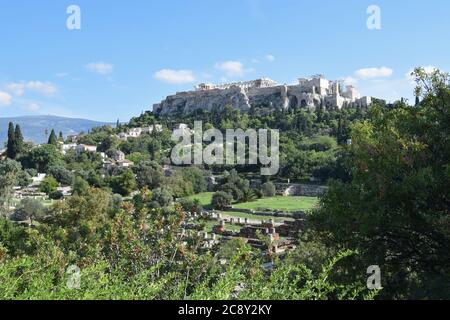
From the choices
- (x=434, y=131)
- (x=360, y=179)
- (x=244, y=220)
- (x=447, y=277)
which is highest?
(x=434, y=131)

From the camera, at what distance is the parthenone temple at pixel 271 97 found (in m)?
82.3

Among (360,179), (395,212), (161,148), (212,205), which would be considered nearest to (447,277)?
(395,212)

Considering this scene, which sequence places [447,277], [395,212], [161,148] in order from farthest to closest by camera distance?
[161,148]
[395,212]
[447,277]

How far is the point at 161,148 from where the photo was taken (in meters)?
62.8

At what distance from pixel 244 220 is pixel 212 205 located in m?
7.18

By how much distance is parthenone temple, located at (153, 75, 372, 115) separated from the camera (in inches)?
3241
